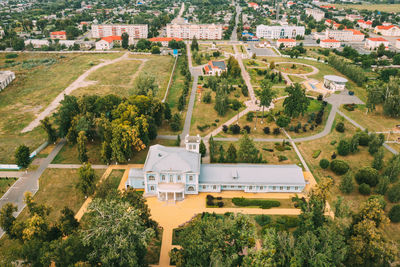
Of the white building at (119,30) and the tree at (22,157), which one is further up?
the white building at (119,30)

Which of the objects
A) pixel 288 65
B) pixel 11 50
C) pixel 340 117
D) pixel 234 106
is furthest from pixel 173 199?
pixel 11 50

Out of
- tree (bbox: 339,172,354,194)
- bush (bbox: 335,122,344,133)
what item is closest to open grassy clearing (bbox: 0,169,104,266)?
tree (bbox: 339,172,354,194)

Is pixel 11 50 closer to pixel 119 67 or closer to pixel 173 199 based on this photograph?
pixel 119 67

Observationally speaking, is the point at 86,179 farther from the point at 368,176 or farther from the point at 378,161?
the point at 378,161

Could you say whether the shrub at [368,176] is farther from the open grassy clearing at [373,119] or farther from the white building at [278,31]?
the white building at [278,31]

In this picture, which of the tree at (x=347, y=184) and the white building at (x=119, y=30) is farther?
the white building at (x=119, y=30)

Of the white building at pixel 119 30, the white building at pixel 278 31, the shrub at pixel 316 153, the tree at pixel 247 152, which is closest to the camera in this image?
the tree at pixel 247 152

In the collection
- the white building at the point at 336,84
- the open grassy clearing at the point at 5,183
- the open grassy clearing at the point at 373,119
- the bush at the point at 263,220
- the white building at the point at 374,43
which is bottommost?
the open grassy clearing at the point at 5,183

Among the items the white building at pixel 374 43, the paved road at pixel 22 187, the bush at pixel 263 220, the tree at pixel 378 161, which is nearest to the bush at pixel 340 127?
the tree at pixel 378 161

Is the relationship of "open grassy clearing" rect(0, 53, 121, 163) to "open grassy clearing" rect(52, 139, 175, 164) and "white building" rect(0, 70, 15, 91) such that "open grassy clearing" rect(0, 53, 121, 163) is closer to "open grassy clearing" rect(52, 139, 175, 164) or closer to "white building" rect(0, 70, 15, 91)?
"white building" rect(0, 70, 15, 91)
